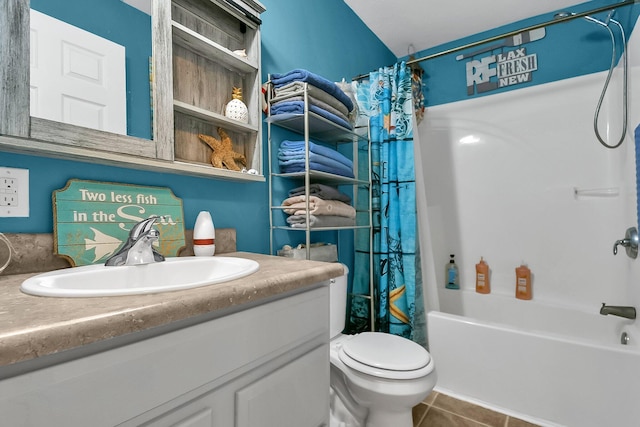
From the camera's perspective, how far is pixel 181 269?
0.93 meters

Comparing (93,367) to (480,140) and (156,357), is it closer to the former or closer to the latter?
(156,357)

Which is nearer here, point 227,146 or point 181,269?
point 181,269

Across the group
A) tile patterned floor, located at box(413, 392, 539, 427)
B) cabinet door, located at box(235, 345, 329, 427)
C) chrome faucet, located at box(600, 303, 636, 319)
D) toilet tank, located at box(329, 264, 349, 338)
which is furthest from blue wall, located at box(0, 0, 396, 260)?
chrome faucet, located at box(600, 303, 636, 319)

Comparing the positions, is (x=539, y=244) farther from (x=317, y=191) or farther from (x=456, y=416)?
(x=317, y=191)

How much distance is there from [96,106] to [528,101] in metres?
2.61

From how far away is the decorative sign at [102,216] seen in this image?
818mm

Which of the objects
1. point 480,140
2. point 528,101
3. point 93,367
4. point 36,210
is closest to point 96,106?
point 36,210

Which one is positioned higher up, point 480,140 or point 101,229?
point 480,140

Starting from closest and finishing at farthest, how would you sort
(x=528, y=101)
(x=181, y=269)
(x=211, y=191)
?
1. (x=181, y=269)
2. (x=211, y=191)
3. (x=528, y=101)

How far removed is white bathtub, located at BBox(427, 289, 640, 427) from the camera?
4.18 ft

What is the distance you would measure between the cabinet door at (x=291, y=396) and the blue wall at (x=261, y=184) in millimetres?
671

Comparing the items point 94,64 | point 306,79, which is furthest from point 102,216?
point 306,79

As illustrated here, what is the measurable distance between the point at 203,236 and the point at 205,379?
602 mm

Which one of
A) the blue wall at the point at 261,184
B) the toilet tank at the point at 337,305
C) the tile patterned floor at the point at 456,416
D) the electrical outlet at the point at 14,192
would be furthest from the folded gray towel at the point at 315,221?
the tile patterned floor at the point at 456,416
